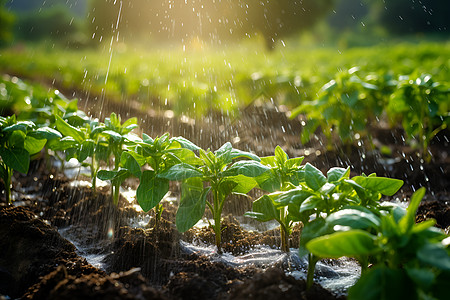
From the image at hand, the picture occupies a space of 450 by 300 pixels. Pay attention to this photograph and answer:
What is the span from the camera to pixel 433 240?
1.22 meters

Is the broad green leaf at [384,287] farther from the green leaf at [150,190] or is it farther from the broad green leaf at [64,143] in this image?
the broad green leaf at [64,143]

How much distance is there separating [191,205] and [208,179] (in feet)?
0.47

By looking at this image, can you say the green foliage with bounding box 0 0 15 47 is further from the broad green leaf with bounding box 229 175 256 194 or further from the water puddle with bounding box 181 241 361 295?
the broad green leaf with bounding box 229 175 256 194

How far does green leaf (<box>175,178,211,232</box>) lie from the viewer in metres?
1.82

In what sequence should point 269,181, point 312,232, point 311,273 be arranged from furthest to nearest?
point 269,181
point 311,273
point 312,232

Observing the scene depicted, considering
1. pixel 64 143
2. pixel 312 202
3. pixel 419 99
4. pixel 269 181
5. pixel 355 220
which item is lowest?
pixel 355 220

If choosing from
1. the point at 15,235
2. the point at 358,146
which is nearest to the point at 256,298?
the point at 15,235

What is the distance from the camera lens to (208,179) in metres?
1.89

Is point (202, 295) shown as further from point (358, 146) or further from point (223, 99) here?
point (223, 99)

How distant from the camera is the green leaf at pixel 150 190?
191 centimetres

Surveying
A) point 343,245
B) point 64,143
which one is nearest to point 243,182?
point 343,245

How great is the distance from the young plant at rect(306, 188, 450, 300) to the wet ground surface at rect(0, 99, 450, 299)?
1.15 feet

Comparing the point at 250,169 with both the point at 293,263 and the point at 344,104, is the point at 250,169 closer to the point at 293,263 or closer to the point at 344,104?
the point at 293,263

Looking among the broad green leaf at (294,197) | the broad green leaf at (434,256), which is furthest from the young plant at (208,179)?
the broad green leaf at (434,256)
